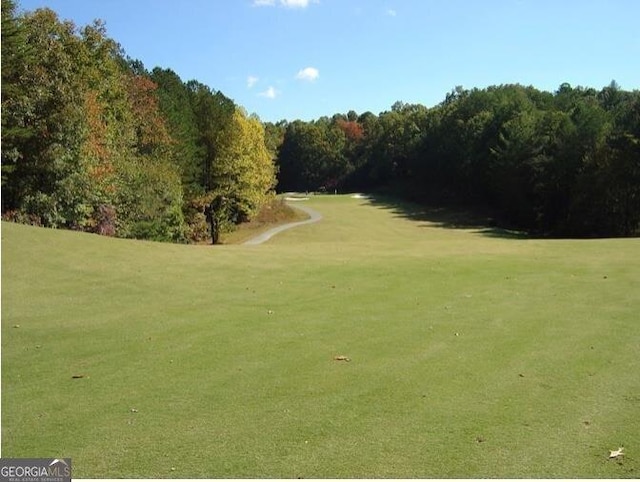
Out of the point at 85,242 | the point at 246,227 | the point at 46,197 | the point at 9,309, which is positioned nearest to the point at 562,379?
Answer: the point at 9,309


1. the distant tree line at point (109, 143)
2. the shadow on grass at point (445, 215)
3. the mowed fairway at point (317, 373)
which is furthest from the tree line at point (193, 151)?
the mowed fairway at point (317, 373)

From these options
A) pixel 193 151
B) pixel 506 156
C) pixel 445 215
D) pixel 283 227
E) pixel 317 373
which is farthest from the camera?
pixel 445 215

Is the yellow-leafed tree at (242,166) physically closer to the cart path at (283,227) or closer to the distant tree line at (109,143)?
the distant tree line at (109,143)

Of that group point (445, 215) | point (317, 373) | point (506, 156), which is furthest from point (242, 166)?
point (317, 373)

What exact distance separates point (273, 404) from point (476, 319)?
594 cm

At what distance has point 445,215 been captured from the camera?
81938mm

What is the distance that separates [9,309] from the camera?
12.9 metres

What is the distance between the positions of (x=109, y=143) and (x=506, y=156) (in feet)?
163

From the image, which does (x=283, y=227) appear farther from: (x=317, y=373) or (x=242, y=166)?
(x=317, y=373)

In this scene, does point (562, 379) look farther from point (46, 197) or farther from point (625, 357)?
point (46, 197)

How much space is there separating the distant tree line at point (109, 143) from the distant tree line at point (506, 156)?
3065cm

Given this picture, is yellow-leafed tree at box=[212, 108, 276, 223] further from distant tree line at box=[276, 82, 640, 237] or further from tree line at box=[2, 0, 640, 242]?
distant tree line at box=[276, 82, 640, 237]

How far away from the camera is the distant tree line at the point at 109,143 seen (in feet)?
106

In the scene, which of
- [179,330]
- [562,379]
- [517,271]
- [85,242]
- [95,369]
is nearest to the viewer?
[562,379]
